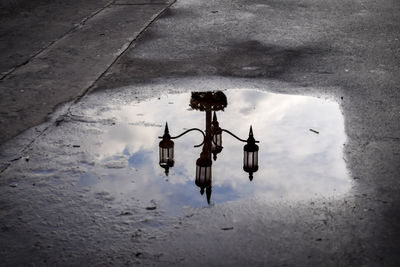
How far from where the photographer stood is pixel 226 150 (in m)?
5.70

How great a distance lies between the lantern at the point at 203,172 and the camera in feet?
16.6

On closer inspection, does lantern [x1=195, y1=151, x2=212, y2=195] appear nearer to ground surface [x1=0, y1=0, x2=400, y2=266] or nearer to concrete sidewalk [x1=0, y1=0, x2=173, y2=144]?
ground surface [x1=0, y1=0, x2=400, y2=266]

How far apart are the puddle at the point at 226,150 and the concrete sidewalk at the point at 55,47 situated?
0.94 metres

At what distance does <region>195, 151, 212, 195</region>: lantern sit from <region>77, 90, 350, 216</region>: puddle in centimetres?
4

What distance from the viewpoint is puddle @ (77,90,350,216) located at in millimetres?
4883

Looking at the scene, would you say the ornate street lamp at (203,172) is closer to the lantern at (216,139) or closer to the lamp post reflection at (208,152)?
the lamp post reflection at (208,152)

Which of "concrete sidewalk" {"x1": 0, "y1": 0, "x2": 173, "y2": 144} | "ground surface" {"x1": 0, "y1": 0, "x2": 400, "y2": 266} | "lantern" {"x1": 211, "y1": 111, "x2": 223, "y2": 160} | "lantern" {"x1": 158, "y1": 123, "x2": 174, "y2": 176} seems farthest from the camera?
"concrete sidewalk" {"x1": 0, "y1": 0, "x2": 173, "y2": 144}

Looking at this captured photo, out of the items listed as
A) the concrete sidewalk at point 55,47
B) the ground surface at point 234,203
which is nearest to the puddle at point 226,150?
the ground surface at point 234,203

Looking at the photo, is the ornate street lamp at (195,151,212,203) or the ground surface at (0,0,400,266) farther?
the ornate street lamp at (195,151,212,203)

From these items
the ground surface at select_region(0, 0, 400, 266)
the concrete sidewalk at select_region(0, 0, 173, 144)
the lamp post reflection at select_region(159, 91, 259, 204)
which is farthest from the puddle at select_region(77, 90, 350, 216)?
the concrete sidewalk at select_region(0, 0, 173, 144)

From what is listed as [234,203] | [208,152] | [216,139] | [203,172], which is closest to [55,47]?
[216,139]

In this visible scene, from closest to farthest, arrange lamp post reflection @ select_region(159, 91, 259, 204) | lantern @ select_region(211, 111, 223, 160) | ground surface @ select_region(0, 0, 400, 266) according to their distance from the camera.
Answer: ground surface @ select_region(0, 0, 400, 266) < lamp post reflection @ select_region(159, 91, 259, 204) < lantern @ select_region(211, 111, 223, 160)

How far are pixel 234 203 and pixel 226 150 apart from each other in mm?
1125

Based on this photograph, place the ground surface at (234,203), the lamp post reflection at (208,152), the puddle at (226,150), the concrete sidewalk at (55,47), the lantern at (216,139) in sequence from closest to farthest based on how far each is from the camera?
1. the ground surface at (234,203)
2. the puddle at (226,150)
3. the lamp post reflection at (208,152)
4. the lantern at (216,139)
5. the concrete sidewalk at (55,47)
